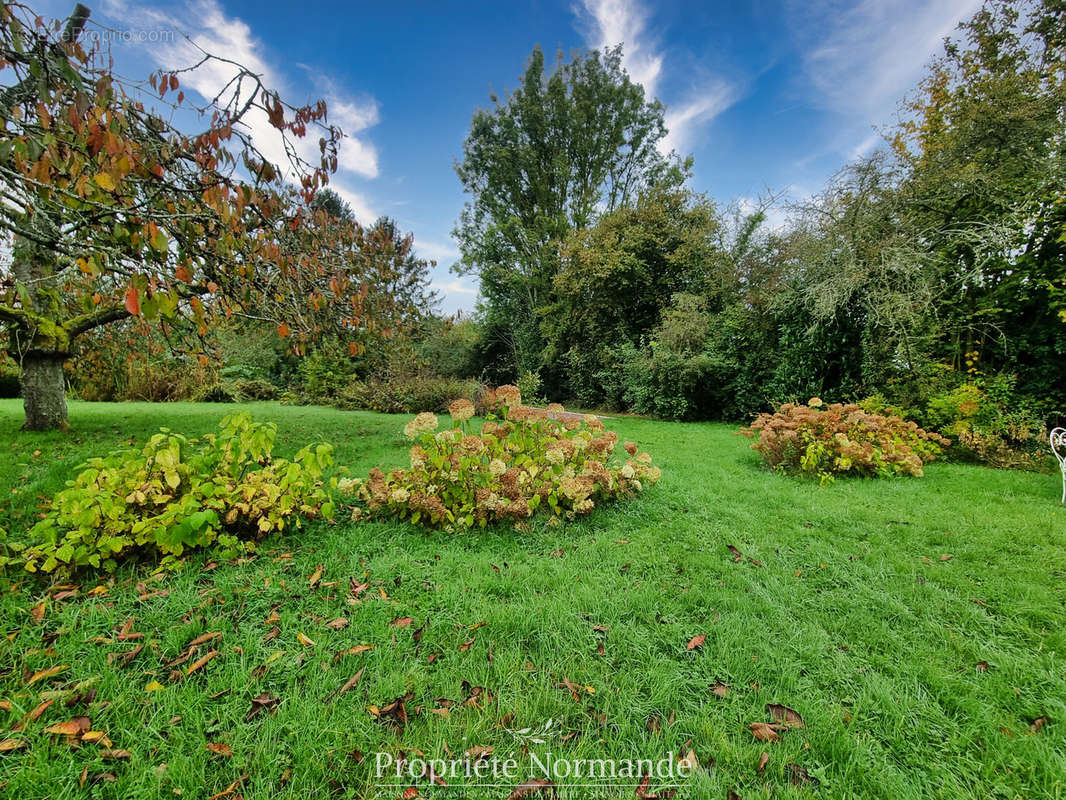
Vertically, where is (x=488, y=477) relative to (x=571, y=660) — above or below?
above

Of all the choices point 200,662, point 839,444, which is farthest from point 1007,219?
point 200,662

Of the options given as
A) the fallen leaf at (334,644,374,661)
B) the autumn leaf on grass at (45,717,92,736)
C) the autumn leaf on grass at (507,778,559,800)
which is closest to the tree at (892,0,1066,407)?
the autumn leaf on grass at (507,778,559,800)

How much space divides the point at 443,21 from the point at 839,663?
7.34 m

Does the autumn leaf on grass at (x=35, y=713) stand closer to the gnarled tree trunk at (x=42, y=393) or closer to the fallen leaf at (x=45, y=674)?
the fallen leaf at (x=45, y=674)

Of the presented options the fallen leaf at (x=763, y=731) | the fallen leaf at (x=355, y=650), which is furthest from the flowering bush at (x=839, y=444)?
the fallen leaf at (x=355, y=650)

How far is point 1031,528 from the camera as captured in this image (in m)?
3.06

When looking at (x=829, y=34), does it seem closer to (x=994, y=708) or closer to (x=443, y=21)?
(x=443, y=21)

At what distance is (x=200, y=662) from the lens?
5.30ft

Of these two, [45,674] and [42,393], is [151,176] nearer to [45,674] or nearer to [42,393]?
[45,674]

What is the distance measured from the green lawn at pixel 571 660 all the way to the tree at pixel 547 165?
505 inches

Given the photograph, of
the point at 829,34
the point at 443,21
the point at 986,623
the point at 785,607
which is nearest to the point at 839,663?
A: the point at 785,607

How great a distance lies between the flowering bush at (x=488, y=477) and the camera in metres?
3.01

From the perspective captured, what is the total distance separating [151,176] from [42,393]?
6117mm

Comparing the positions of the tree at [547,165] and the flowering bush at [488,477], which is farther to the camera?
the tree at [547,165]
